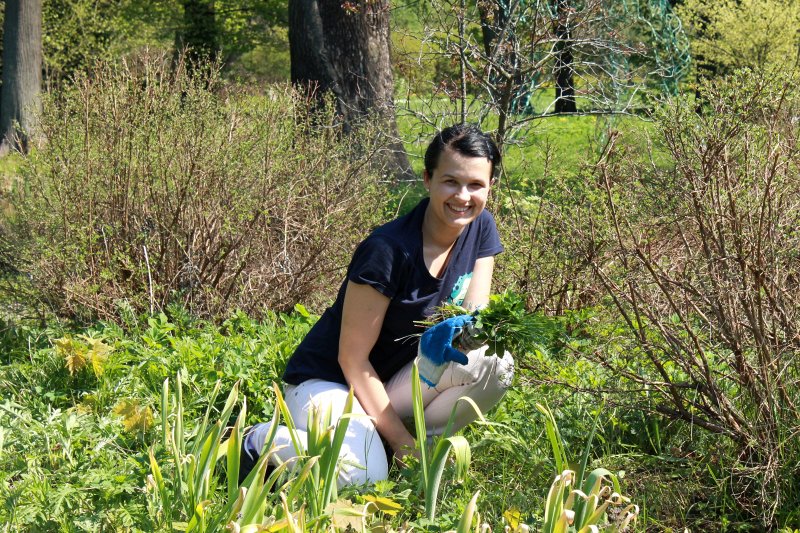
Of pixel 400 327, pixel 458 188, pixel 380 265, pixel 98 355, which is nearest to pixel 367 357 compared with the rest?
pixel 400 327

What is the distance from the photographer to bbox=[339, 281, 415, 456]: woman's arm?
3.16 m

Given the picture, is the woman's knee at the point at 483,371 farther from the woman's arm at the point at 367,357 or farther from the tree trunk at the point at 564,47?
Result: the tree trunk at the point at 564,47

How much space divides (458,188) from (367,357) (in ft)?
2.08

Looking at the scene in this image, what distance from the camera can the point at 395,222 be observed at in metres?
3.31

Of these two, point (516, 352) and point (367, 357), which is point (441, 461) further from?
point (367, 357)

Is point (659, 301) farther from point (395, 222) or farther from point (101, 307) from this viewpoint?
point (101, 307)

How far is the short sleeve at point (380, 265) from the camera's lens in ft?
10.3

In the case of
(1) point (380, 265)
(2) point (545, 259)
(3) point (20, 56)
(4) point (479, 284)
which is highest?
(3) point (20, 56)

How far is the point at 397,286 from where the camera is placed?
3209 mm

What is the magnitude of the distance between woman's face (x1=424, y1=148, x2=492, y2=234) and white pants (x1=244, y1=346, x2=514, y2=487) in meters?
0.45

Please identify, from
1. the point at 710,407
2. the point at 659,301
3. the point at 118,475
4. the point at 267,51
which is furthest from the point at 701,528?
the point at 267,51

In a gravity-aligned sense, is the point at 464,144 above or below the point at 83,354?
above

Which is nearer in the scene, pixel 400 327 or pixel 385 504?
pixel 385 504

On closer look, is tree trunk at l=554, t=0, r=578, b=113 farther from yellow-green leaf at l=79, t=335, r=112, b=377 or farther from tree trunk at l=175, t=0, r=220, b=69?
tree trunk at l=175, t=0, r=220, b=69
